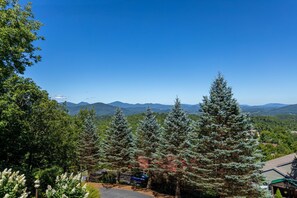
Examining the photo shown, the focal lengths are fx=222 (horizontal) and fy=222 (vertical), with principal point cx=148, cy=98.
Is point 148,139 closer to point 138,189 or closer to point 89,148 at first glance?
point 138,189

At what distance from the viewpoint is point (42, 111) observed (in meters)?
18.2

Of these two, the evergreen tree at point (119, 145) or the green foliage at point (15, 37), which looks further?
the evergreen tree at point (119, 145)

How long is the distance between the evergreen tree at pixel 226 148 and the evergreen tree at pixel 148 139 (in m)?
6.51

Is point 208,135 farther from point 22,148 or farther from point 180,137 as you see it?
point 22,148

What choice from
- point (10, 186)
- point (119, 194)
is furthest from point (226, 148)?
point (10, 186)

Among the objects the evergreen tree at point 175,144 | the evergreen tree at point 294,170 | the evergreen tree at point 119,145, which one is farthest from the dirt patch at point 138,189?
the evergreen tree at point 294,170

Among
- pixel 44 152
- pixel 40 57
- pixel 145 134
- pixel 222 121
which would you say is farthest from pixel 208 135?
pixel 44 152

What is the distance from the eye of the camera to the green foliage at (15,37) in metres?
9.59

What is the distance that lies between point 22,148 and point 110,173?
11541 millimetres

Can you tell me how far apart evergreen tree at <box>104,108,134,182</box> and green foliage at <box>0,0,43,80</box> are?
42.8ft

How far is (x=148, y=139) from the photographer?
20984 millimetres

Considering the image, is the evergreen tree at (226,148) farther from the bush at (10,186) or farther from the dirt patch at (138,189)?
the bush at (10,186)

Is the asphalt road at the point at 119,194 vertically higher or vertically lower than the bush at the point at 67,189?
lower

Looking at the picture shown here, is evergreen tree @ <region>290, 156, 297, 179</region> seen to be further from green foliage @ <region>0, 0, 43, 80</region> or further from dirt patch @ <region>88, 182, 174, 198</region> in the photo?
green foliage @ <region>0, 0, 43, 80</region>
